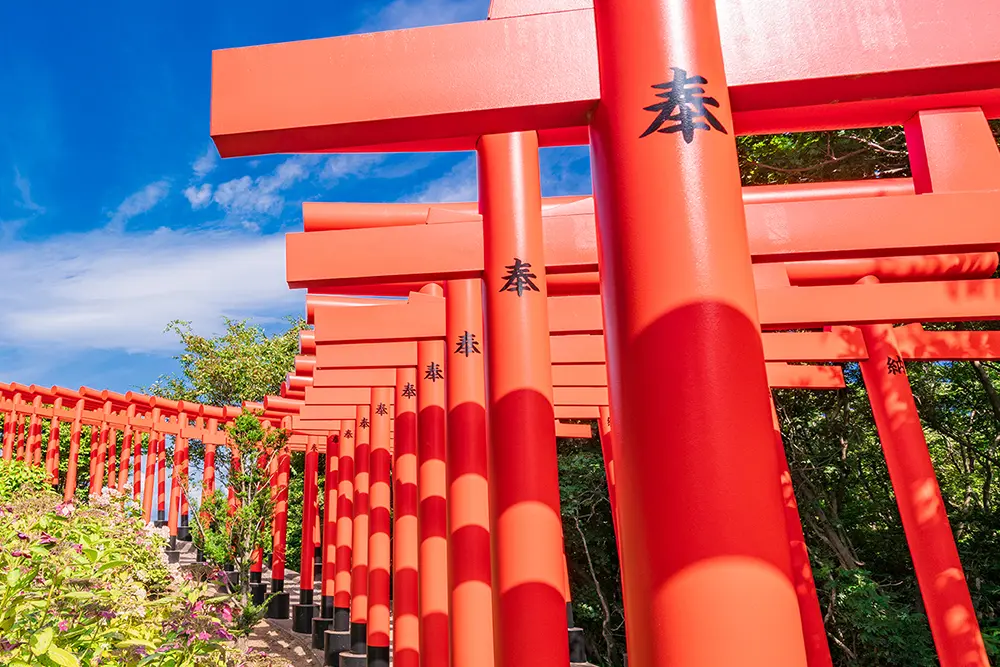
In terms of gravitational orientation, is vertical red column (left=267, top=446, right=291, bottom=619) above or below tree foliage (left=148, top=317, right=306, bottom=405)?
below

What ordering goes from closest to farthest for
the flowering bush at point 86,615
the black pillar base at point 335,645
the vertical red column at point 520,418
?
the flowering bush at point 86,615
the vertical red column at point 520,418
the black pillar base at point 335,645

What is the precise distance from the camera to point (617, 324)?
2209mm

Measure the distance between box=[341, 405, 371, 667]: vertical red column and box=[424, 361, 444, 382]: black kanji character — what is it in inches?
176

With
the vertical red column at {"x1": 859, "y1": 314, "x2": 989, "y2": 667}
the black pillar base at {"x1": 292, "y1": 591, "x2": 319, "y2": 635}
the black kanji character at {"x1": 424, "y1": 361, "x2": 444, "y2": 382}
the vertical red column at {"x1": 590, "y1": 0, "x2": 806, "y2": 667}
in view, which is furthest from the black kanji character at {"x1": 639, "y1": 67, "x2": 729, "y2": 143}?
the black pillar base at {"x1": 292, "y1": 591, "x2": 319, "y2": 635}

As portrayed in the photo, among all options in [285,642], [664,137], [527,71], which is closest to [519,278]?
[527,71]

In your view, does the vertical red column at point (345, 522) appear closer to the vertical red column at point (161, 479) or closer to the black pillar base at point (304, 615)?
the black pillar base at point (304, 615)

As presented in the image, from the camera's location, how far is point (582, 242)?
16.9 feet

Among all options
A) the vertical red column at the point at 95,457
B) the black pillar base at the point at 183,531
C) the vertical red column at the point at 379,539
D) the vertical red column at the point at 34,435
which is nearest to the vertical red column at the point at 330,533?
the vertical red column at the point at 379,539

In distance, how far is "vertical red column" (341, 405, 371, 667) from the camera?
1252cm

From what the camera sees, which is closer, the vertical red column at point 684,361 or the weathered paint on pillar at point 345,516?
the vertical red column at point 684,361

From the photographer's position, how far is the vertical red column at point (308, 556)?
15.7 metres

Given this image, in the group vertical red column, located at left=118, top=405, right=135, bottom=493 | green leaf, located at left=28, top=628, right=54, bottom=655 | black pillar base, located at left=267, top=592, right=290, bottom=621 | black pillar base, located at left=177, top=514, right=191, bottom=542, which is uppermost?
vertical red column, located at left=118, top=405, right=135, bottom=493

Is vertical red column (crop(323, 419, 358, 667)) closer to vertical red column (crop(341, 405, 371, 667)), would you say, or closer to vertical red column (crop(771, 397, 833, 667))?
vertical red column (crop(341, 405, 371, 667))

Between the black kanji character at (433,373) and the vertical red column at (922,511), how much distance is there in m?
4.67
